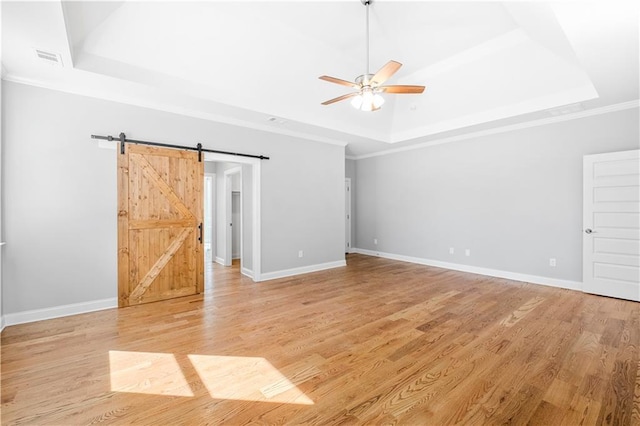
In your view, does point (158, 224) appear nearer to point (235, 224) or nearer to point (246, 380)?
point (246, 380)

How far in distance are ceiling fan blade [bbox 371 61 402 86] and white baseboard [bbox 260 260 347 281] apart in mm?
3742

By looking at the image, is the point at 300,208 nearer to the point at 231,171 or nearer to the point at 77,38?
the point at 231,171

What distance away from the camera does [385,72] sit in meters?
2.79

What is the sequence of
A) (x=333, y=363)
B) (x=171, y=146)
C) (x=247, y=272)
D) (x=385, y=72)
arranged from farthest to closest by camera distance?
(x=247, y=272), (x=171, y=146), (x=385, y=72), (x=333, y=363)

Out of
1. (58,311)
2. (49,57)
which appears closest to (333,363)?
(58,311)

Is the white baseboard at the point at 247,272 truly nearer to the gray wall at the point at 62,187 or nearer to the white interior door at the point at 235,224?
the white interior door at the point at 235,224

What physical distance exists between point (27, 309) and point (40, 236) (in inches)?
33.6

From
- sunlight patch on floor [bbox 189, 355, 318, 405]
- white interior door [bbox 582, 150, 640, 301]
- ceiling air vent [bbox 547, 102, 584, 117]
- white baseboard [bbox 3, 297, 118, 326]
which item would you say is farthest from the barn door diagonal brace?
white interior door [bbox 582, 150, 640, 301]

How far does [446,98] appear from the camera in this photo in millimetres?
5059

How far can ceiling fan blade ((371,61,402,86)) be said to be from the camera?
8.64 feet

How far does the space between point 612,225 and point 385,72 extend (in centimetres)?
424

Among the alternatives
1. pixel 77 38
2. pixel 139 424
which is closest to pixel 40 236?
pixel 77 38

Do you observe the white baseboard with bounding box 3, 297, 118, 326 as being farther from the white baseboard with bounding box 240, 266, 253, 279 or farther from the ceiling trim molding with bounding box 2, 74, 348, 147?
the ceiling trim molding with bounding box 2, 74, 348, 147

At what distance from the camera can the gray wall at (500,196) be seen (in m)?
4.55
